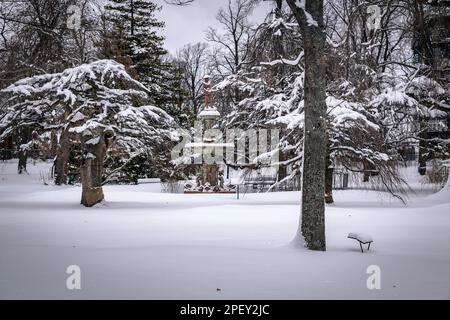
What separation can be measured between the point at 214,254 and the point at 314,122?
2.85m

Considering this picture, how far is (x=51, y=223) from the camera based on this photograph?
1175 cm

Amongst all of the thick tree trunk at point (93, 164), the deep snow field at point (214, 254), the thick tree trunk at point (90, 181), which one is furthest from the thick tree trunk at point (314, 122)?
the thick tree trunk at point (90, 181)

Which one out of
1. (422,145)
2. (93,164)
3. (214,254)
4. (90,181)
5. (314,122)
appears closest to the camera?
(214,254)

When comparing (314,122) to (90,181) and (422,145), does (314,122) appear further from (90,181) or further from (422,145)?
(422,145)

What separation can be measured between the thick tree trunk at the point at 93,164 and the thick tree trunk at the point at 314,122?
383 inches

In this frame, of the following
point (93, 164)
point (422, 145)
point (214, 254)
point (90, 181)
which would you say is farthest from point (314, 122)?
point (422, 145)

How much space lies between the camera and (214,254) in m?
7.83

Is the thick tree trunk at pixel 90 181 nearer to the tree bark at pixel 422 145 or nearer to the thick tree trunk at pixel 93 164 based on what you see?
the thick tree trunk at pixel 93 164

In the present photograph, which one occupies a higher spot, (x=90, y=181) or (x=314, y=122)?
(x=314, y=122)

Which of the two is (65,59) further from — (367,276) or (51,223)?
(367,276)
